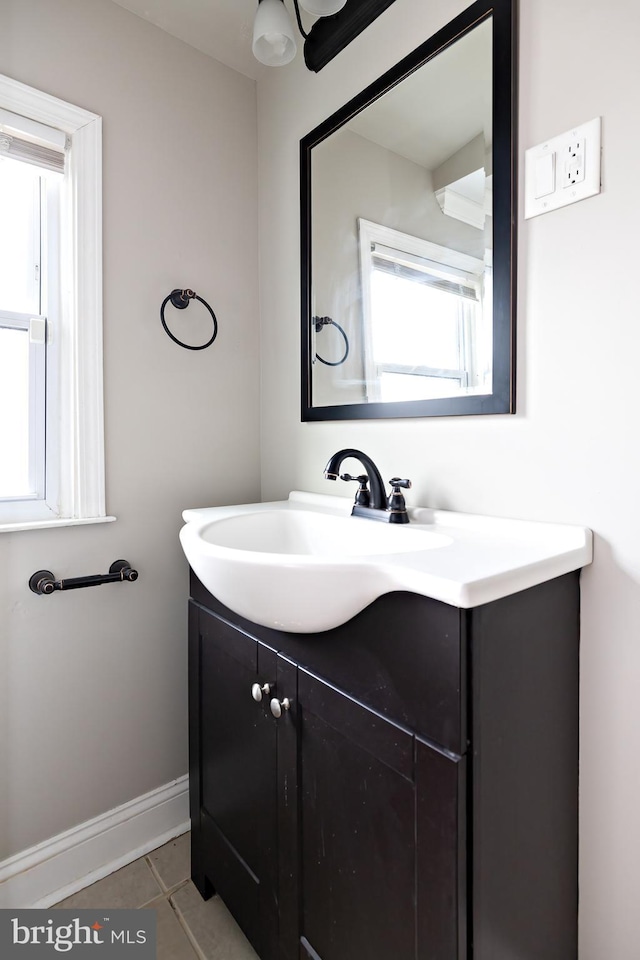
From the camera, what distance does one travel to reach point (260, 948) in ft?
3.37

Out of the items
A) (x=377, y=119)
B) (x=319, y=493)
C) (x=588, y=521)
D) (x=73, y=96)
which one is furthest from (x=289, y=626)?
(x=73, y=96)

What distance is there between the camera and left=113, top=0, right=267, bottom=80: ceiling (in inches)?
54.3

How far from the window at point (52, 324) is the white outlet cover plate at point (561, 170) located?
41.5 inches

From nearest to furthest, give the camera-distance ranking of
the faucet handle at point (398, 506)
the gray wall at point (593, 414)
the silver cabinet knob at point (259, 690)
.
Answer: the gray wall at point (593, 414) < the silver cabinet knob at point (259, 690) < the faucet handle at point (398, 506)

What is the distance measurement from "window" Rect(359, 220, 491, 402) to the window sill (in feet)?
2.65

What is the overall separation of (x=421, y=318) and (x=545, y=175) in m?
0.37

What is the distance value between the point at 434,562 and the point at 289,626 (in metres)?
0.26

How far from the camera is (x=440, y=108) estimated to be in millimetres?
1100

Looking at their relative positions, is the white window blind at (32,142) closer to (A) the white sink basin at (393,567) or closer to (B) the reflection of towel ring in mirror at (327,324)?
(B) the reflection of towel ring in mirror at (327,324)

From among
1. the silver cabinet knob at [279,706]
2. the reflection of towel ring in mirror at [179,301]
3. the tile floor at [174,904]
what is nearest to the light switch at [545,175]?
the reflection of towel ring in mirror at [179,301]

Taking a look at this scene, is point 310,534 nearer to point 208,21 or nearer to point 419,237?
point 419,237

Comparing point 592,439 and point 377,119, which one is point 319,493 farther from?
point 377,119

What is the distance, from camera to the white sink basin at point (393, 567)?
0.69 metres

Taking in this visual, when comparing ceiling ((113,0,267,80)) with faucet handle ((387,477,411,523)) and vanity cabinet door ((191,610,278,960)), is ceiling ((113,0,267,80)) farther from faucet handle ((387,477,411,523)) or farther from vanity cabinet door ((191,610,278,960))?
vanity cabinet door ((191,610,278,960))
